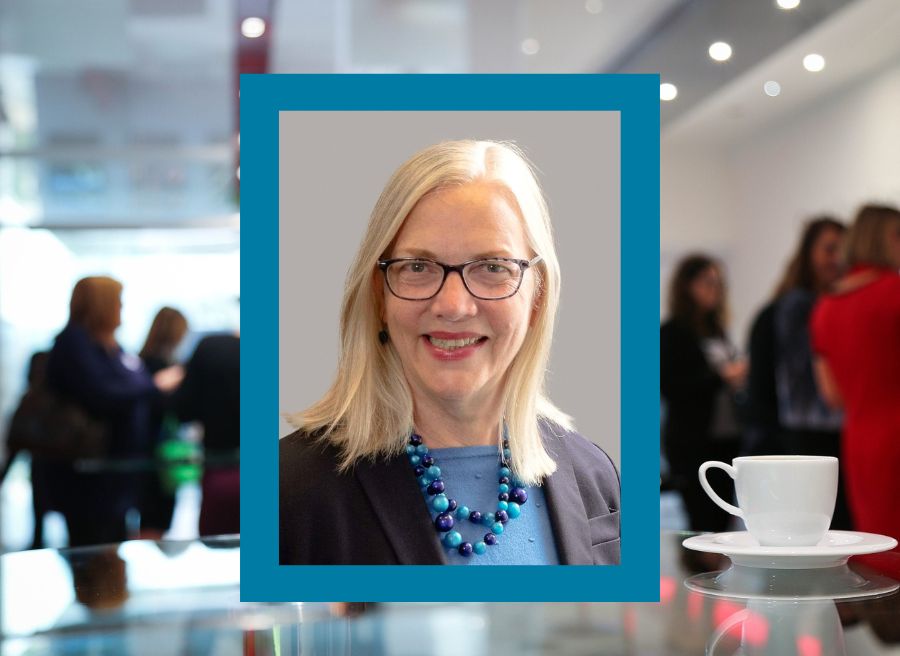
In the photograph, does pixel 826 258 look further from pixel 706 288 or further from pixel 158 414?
pixel 158 414

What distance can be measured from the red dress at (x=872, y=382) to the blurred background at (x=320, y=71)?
2.87 feet

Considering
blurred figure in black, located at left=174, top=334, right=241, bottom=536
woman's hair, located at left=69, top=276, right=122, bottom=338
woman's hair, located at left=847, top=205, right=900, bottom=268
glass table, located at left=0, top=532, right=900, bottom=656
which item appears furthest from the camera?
woman's hair, located at left=69, top=276, right=122, bottom=338

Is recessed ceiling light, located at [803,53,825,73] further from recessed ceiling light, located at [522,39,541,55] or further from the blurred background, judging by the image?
recessed ceiling light, located at [522,39,541,55]

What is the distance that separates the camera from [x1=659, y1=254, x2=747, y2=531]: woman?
3.25 metres

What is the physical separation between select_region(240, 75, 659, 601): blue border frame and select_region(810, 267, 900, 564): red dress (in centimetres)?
192

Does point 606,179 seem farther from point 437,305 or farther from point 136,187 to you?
point 136,187

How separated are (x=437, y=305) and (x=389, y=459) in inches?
3.6

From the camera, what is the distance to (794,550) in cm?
66

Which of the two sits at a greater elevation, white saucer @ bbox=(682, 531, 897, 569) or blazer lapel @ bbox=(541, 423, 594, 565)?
blazer lapel @ bbox=(541, 423, 594, 565)

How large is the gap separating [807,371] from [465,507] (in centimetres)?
245

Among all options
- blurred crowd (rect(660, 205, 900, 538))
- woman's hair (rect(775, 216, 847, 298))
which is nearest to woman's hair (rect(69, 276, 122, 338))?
blurred crowd (rect(660, 205, 900, 538))

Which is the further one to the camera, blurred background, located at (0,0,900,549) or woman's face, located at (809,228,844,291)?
blurred background, located at (0,0,900,549)

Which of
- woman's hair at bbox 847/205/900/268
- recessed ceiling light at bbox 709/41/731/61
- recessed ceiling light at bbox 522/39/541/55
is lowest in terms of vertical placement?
woman's hair at bbox 847/205/900/268

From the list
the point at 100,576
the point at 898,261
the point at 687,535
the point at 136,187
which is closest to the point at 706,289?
the point at 898,261
